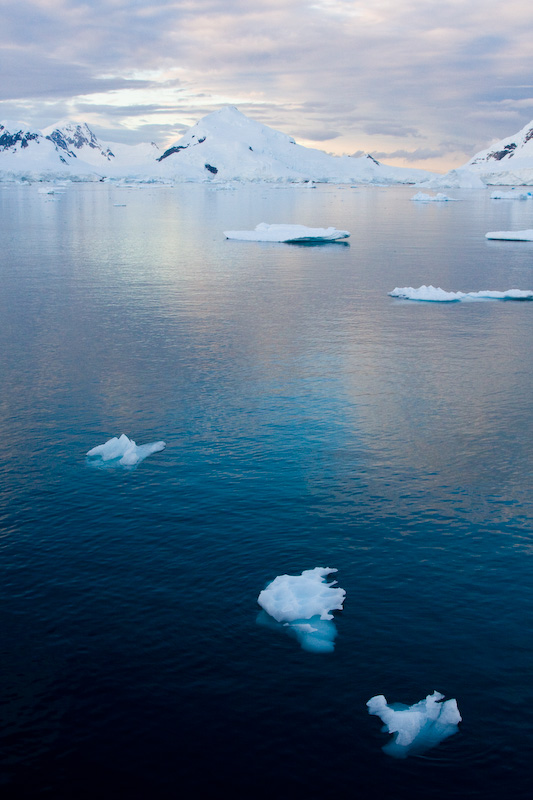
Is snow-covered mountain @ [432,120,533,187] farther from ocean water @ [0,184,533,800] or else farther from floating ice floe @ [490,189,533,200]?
ocean water @ [0,184,533,800]

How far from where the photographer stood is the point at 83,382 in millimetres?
19328

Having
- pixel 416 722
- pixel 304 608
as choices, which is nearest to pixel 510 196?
pixel 304 608

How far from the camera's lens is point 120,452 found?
1454 centimetres

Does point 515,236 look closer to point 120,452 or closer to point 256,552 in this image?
point 120,452

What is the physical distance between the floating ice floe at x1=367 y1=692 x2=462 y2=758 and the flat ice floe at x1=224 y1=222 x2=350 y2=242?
43.7 meters

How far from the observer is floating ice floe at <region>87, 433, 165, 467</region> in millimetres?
14367

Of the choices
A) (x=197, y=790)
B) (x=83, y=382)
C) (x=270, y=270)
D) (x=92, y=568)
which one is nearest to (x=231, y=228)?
(x=270, y=270)

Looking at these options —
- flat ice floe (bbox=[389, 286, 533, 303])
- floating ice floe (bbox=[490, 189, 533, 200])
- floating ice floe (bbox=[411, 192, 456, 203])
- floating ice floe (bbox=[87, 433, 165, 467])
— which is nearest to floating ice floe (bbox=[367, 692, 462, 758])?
floating ice floe (bbox=[87, 433, 165, 467])

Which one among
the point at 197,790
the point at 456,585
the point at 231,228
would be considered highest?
the point at 231,228

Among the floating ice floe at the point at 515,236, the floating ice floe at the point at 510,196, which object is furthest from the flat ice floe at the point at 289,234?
the floating ice floe at the point at 510,196

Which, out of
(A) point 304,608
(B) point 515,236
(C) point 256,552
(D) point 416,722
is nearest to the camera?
(D) point 416,722

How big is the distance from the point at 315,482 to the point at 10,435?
6.94 metres

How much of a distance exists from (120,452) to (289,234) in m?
39.4

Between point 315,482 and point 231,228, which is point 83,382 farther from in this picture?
point 231,228
